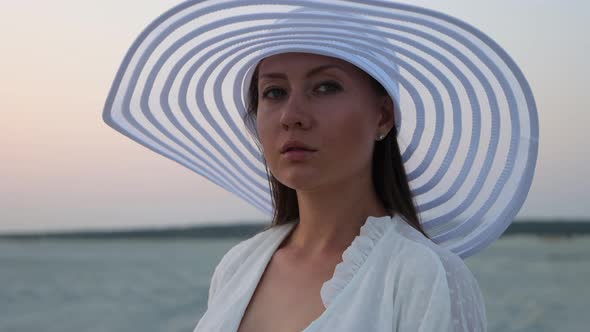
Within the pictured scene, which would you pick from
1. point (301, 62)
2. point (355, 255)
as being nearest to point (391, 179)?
point (355, 255)

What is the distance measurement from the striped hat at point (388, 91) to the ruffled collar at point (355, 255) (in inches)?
9.8

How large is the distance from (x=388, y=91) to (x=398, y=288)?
546 millimetres

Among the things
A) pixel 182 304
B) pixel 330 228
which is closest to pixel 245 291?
pixel 330 228

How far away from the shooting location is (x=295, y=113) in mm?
2400

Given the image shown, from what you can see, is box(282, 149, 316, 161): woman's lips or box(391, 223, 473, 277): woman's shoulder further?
box(282, 149, 316, 161): woman's lips

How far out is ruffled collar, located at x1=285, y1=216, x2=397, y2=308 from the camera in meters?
2.37

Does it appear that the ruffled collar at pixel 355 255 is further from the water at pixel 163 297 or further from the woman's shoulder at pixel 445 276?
the water at pixel 163 297

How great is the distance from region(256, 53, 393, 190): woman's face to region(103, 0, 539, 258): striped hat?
0.05m

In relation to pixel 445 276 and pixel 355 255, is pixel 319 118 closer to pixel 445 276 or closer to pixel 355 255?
pixel 355 255

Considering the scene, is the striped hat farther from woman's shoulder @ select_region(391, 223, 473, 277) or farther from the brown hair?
woman's shoulder @ select_region(391, 223, 473, 277)

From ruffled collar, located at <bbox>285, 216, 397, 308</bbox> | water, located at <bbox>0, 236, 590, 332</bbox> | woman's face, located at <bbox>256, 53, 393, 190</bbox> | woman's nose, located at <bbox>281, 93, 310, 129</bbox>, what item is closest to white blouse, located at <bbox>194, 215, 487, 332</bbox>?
ruffled collar, located at <bbox>285, 216, 397, 308</bbox>

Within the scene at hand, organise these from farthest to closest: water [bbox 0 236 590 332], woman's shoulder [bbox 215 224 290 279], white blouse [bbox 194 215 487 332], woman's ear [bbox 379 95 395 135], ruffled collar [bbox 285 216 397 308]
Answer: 1. water [bbox 0 236 590 332]
2. woman's shoulder [bbox 215 224 290 279]
3. woman's ear [bbox 379 95 395 135]
4. ruffled collar [bbox 285 216 397 308]
5. white blouse [bbox 194 215 487 332]

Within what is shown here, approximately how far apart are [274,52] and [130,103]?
0.47 meters

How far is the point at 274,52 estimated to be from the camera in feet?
8.37
